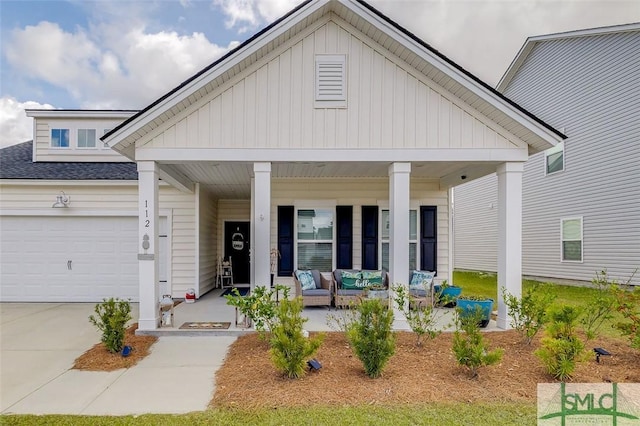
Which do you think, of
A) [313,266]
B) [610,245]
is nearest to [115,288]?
[313,266]

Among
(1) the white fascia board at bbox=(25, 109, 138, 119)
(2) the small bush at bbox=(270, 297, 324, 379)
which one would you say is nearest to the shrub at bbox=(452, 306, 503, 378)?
(2) the small bush at bbox=(270, 297, 324, 379)

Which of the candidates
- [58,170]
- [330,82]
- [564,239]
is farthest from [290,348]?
[564,239]

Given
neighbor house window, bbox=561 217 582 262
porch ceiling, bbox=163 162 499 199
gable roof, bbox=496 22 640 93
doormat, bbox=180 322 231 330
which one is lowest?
doormat, bbox=180 322 231 330

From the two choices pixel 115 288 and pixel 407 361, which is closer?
pixel 407 361

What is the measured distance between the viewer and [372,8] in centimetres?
625

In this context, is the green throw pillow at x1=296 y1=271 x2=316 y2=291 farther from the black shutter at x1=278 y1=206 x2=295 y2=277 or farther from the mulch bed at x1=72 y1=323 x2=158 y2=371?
the mulch bed at x1=72 y1=323 x2=158 y2=371

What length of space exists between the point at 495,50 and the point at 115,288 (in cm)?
1777

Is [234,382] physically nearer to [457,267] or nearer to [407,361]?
[407,361]

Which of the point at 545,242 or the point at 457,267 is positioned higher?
the point at 545,242

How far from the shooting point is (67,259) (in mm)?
9523

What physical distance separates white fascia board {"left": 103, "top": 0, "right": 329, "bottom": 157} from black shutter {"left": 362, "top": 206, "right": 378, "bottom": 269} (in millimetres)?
4938

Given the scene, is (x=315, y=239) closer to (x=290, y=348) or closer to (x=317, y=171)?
(x=317, y=171)

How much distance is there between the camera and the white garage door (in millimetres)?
9492

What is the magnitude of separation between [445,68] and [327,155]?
97.2 inches
